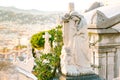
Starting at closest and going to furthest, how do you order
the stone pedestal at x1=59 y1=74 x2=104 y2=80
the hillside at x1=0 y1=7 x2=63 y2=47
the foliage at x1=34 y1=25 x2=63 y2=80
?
the stone pedestal at x1=59 y1=74 x2=104 y2=80, the foliage at x1=34 y1=25 x2=63 y2=80, the hillside at x1=0 y1=7 x2=63 y2=47

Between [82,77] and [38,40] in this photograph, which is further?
[38,40]

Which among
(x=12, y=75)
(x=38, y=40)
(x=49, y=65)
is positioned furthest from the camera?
(x=38, y=40)

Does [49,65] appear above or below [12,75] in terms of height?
above

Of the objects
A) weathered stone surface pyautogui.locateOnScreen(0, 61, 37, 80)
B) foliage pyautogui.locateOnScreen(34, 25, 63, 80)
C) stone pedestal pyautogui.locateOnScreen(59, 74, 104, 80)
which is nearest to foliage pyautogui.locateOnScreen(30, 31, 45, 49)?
weathered stone surface pyautogui.locateOnScreen(0, 61, 37, 80)

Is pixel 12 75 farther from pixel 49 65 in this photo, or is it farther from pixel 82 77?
pixel 82 77

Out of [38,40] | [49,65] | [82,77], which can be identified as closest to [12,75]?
[49,65]

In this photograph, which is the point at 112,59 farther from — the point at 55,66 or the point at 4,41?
the point at 4,41

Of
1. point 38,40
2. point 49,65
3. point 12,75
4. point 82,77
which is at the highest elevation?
point 49,65

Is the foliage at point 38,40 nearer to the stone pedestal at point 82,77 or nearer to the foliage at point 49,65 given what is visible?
the foliage at point 49,65

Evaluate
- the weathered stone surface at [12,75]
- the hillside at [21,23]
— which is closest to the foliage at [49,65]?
the weathered stone surface at [12,75]

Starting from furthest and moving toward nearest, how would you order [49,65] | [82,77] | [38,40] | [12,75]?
1. [38,40]
2. [12,75]
3. [49,65]
4. [82,77]

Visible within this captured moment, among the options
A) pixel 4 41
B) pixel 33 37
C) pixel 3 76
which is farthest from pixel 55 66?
pixel 33 37

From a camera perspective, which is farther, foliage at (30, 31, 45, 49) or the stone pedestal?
foliage at (30, 31, 45, 49)

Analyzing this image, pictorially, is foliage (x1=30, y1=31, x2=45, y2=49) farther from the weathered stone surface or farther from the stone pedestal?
the stone pedestal
